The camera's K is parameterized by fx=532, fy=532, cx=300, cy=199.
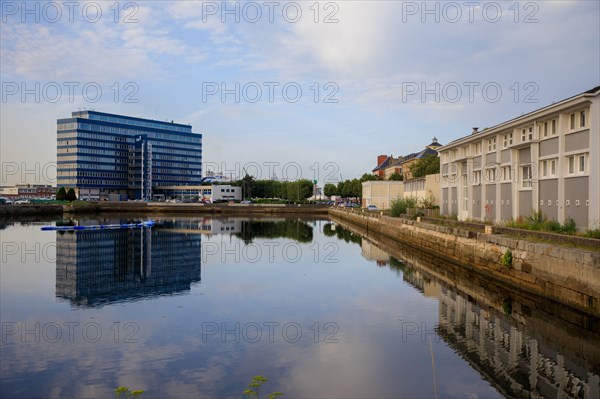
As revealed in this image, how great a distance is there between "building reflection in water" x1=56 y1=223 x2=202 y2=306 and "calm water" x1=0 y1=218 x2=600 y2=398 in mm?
237

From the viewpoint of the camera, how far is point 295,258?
3947 cm

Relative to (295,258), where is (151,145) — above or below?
above

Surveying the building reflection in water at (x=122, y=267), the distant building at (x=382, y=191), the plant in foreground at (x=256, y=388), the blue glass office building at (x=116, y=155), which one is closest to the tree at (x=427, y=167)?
the distant building at (x=382, y=191)

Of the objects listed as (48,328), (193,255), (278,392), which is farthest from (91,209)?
(278,392)

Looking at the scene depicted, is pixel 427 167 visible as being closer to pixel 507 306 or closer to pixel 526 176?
pixel 526 176

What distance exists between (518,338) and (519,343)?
580mm

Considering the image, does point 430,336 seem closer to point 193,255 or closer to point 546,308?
point 546,308

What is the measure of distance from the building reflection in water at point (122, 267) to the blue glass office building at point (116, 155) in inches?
4735

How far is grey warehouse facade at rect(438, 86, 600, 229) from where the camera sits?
2678 centimetres

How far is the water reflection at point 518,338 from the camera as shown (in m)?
13.2

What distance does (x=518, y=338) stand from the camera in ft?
55.8

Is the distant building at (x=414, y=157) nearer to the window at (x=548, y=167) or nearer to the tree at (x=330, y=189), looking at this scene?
the tree at (x=330, y=189)

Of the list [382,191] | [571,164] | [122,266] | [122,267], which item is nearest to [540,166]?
[571,164]

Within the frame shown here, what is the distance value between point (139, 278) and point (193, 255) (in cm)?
1135
